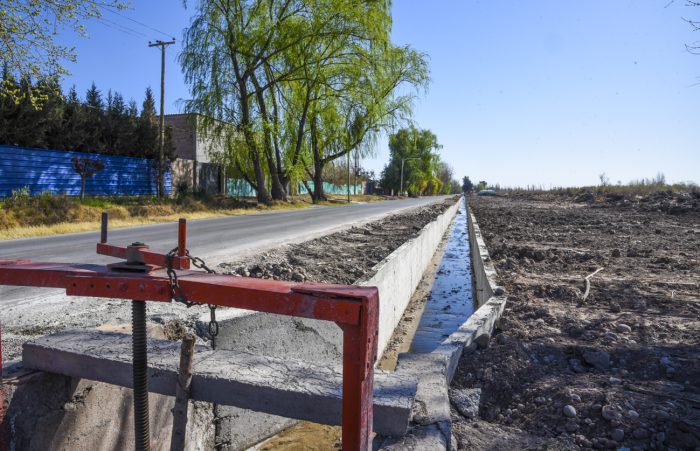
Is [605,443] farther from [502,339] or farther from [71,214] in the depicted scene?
[71,214]

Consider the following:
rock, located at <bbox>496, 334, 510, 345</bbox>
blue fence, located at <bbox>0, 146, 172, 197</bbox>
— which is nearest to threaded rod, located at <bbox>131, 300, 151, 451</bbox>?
rock, located at <bbox>496, 334, 510, 345</bbox>

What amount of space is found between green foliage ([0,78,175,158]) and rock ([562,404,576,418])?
55.1ft

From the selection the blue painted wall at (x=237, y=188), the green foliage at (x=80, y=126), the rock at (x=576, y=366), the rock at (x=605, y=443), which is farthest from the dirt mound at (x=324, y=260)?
the blue painted wall at (x=237, y=188)

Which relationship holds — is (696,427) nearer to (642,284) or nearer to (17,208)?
(642,284)

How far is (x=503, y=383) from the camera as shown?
3771 millimetres

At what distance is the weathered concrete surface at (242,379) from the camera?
272cm

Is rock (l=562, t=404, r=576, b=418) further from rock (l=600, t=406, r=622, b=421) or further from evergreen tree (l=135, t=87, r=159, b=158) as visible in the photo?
evergreen tree (l=135, t=87, r=159, b=158)

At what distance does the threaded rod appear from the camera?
228 centimetres

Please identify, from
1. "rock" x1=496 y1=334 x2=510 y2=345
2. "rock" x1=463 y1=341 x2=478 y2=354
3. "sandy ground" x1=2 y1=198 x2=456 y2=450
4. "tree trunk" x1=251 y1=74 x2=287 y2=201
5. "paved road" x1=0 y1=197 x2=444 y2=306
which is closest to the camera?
"sandy ground" x1=2 y1=198 x2=456 y2=450

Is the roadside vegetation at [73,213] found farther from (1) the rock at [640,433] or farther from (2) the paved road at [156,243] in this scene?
(1) the rock at [640,433]

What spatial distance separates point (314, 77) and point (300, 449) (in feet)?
85.2

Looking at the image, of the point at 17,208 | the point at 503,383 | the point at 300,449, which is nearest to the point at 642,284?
the point at 503,383

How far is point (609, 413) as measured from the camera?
3.06 meters

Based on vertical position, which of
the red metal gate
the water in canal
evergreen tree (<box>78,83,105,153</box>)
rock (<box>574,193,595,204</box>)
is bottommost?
the water in canal
